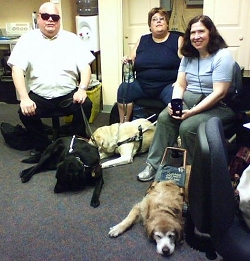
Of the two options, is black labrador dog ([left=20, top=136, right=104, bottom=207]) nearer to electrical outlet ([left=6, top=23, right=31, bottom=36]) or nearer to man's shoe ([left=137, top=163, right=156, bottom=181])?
man's shoe ([left=137, top=163, right=156, bottom=181])

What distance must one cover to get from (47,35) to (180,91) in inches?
49.1

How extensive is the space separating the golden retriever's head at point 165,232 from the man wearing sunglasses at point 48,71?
1.35m

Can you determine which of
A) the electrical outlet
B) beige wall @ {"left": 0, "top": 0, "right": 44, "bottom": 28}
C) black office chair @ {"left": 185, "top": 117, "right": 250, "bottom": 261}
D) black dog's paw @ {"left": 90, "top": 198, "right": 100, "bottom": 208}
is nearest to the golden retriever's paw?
black dog's paw @ {"left": 90, "top": 198, "right": 100, "bottom": 208}

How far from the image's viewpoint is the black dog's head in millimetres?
2145

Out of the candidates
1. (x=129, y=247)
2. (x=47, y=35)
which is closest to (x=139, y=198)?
(x=129, y=247)

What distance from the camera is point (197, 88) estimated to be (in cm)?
225

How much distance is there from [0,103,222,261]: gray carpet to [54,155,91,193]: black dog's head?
0.08 metres

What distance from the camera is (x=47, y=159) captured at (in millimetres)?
2504

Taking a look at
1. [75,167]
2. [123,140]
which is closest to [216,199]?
[75,167]

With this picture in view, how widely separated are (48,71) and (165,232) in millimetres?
1717

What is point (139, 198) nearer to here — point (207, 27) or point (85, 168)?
point (85, 168)

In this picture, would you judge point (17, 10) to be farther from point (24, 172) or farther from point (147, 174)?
point (147, 174)

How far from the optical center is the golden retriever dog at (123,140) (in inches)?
104

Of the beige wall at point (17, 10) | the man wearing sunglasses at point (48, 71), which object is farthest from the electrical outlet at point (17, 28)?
the man wearing sunglasses at point (48, 71)
